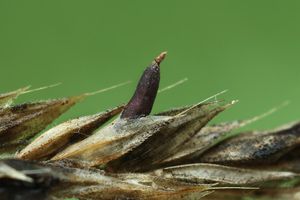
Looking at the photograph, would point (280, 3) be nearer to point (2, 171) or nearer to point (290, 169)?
Answer: point (290, 169)

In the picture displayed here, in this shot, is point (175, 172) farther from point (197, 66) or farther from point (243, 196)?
point (197, 66)

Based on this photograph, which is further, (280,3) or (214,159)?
(280,3)

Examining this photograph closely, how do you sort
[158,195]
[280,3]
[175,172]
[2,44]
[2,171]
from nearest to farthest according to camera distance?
[2,171] < [158,195] < [175,172] < [2,44] < [280,3]

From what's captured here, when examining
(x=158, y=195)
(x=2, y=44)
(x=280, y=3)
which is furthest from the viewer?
(x=280, y=3)

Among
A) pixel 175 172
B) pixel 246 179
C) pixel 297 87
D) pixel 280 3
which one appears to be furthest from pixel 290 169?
pixel 280 3

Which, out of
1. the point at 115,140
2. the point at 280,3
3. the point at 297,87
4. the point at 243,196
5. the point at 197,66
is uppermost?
the point at 280,3

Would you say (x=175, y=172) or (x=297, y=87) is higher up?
(x=297, y=87)

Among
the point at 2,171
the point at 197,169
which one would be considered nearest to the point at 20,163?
the point at 2,171
